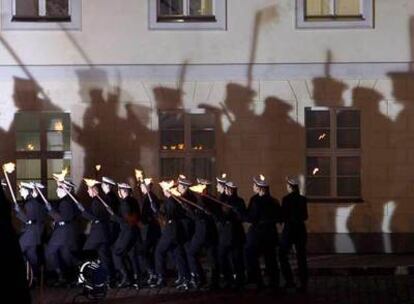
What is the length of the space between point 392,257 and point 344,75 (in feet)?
11.7

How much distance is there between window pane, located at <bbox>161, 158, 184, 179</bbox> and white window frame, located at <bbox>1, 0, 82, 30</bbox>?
10.1 feet

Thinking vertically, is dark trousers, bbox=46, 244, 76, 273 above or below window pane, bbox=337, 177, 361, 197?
below

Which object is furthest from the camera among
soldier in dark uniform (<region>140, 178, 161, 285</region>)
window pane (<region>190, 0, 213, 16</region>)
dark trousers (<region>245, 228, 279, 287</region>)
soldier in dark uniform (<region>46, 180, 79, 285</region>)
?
window pane (<region>190, 0, 213, 16</region>)

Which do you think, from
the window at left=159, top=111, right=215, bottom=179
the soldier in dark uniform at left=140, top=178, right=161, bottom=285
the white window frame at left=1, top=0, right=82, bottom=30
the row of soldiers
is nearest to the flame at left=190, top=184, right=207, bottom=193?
the row of soldiers

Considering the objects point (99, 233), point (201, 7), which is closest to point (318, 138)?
point (201, 7)

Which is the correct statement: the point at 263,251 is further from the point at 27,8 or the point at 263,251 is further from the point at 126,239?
the point at 27,8

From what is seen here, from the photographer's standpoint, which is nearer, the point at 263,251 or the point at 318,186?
the point at 263,251

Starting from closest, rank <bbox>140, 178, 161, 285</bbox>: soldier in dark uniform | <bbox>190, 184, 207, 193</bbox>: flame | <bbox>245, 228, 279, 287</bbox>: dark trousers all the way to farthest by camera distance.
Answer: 1. <bbox>245, 228, 279, 287</bbox>: dark trousers
2. <bbox>190, 184, 207, 193</bbox>: flame
3. <bbox>140, 178, 161, 285</bbox>: soldier in dark uniform

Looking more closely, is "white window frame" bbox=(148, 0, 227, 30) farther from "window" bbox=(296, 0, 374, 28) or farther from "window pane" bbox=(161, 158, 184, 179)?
"window pane" bbox=(161, 158, 184, 179)

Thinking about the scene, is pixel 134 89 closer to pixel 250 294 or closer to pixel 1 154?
pixel 1 154

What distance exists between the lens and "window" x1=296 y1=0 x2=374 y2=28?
1984 cm

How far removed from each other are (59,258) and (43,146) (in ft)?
12.7

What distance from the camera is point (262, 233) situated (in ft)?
52.2

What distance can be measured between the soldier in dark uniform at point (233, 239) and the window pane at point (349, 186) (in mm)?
4125
